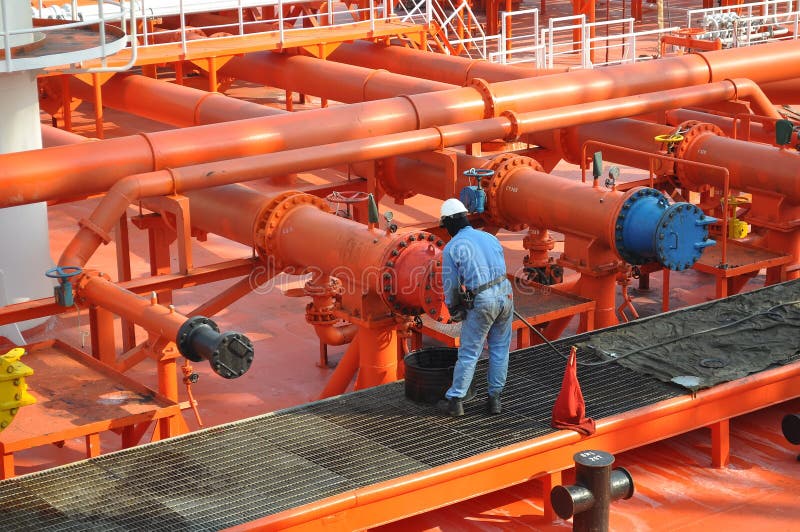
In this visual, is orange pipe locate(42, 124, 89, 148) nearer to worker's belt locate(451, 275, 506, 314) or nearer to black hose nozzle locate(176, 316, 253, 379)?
black hose nozzle locate(176, 316, 253, 379)

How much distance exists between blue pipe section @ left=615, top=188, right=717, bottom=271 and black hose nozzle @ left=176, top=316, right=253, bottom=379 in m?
3.39

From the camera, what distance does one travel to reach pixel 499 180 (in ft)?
35.7

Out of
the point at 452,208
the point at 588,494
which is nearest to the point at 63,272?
the point at 452,208

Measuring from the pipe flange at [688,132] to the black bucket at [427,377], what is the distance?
3.82m

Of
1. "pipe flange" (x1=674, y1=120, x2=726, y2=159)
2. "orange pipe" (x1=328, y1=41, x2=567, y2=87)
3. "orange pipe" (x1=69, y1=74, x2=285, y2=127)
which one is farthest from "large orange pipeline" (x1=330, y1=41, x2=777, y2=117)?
"orange pipe" (x1=69, y1=74, x2=285, y2=127)

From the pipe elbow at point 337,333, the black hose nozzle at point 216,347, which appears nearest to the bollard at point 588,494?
the black hose nozzle at point 216,347

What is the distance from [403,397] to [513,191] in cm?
238

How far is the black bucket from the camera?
8.94m

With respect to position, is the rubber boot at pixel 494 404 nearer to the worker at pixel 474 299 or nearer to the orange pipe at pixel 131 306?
the worker at pixel 474 299

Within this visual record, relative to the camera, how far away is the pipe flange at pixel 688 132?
1198cm

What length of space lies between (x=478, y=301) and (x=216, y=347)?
174cm

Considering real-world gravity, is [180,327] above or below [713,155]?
below

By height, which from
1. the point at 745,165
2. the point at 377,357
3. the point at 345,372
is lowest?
the point at 345,372

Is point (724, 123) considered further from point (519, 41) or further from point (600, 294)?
point (519, 41)
